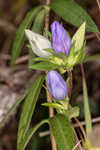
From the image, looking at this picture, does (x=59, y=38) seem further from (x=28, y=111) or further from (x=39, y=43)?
(x=28, y=111)

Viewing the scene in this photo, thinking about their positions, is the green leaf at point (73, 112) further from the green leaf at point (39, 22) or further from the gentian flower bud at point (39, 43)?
the green leaf at point (39, 22)

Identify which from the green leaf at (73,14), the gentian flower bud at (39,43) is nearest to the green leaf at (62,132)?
the gentian flower bud at (39,43)

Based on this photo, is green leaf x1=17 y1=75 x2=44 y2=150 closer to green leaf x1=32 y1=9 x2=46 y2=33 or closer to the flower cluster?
the flower cluster

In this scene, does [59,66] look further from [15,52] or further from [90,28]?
[15,52]

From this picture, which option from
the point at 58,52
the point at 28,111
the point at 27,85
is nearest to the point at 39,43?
the point at 58,52

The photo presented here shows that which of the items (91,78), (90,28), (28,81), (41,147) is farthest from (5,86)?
Result: (90,28)

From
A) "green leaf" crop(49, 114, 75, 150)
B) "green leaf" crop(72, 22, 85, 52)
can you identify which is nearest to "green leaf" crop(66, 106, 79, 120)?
"green leaf" crop(49, 114, 75, 150)
